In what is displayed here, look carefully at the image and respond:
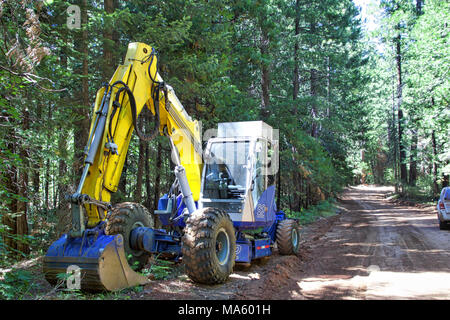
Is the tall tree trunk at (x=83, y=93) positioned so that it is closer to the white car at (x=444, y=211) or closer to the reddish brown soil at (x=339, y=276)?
the reddish brown soil at (x=339, y=276)

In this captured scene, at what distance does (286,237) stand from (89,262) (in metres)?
6.00

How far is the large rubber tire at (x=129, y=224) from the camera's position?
6785 millimetres

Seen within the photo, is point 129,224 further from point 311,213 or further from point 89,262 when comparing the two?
point 311,213

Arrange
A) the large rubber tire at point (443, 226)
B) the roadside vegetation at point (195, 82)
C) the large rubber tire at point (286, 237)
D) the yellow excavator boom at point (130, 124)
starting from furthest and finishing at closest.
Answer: the large rubber tire at point (443, 226) < the large rubber tire at point (286, 237) < the roadside vegetation at point (195, 82) < the yellow excavator boom at point (130, 124)

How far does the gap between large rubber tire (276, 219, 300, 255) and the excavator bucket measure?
5.37 m

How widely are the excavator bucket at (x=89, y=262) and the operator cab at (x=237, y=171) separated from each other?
327 cm

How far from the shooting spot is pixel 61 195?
11.0 metres

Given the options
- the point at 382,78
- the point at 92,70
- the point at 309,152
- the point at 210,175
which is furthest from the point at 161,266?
the point at 382,78

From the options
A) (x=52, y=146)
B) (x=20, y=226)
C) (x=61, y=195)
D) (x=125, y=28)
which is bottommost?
(x=20, y=226)

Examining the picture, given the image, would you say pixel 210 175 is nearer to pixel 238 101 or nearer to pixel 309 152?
pixel 238 101

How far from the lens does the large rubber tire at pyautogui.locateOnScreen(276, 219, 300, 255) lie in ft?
32.8

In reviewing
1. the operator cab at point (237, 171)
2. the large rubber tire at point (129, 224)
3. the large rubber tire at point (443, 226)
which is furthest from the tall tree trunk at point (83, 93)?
the large rubber tire at point (443, 226)

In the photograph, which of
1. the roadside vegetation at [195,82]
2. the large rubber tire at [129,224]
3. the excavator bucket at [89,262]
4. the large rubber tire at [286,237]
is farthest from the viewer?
the large rubber tire at [286,237]
